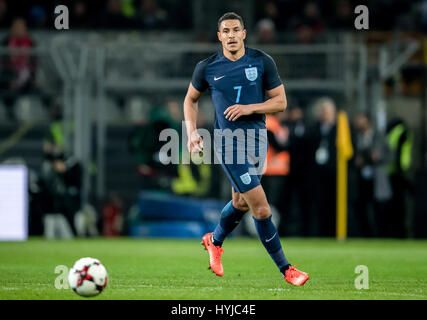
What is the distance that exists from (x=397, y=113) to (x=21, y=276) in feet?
34.9

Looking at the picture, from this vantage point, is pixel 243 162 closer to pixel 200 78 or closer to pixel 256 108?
pixel 256 108

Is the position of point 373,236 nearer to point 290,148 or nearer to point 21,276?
point 290,148

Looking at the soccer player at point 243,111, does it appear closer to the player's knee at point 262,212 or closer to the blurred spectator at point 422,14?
the player's knee at point 262,212

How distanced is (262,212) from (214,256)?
0.86 metres

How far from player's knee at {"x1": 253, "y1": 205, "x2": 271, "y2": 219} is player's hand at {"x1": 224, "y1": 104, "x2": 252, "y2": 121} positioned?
0.79 metres

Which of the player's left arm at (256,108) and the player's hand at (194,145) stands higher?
the player's left arm at (256,108)

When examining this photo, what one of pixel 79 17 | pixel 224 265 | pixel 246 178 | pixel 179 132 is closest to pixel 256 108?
pixel 246 178

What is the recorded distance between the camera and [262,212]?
7625 millimetres

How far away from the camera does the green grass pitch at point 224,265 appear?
700 cm

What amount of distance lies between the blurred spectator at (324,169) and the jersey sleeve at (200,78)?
6.33 meters

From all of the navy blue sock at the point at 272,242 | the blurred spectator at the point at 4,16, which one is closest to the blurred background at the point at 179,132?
the blurred spectator at the point at 4,16

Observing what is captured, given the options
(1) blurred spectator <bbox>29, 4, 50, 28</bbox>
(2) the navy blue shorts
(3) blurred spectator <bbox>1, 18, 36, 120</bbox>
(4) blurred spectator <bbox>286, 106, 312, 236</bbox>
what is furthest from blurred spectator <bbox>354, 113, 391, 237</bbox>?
(1) blurred spectator <bbox>29, 4, 50, 28</bbox>

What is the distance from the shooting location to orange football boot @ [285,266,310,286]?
7426 mm
